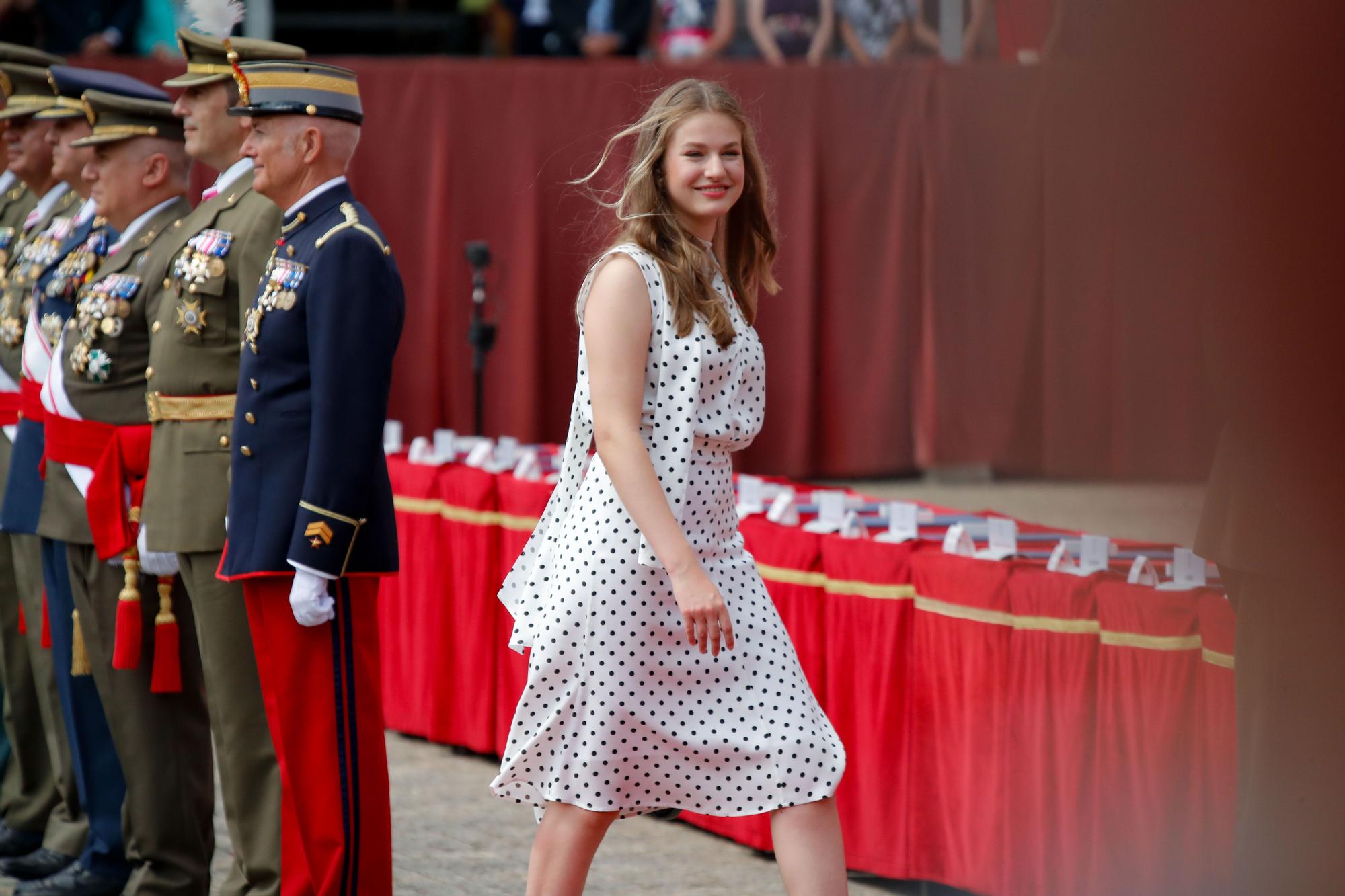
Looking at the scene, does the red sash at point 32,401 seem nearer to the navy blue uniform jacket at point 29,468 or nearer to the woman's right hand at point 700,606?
the navy blue uniform jacket at point 29,468

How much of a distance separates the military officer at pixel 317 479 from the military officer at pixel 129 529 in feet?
1.52

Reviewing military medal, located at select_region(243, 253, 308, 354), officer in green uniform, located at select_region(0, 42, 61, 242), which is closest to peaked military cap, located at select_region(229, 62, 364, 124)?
military medal, located at select_region(243, 253, 308, 354)

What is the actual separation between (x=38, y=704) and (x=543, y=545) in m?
2.12

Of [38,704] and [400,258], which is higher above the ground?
[400,258]

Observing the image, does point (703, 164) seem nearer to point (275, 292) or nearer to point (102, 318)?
point (275, 292)

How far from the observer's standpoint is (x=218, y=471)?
318cm

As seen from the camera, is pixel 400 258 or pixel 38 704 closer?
pixel 38 704

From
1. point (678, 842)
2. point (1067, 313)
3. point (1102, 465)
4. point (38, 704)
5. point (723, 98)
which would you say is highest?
point (723, 98)

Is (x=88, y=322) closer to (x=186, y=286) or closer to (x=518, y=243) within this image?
(x=186, y=286)

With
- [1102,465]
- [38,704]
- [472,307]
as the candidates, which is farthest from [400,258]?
[1102,465]

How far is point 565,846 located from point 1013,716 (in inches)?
45.0

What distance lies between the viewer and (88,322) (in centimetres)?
348

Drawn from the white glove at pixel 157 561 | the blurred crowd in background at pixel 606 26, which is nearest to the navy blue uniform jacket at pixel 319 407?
the white glove at pixel 157 561

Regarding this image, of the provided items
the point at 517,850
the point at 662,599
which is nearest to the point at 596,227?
the point at 517,850
